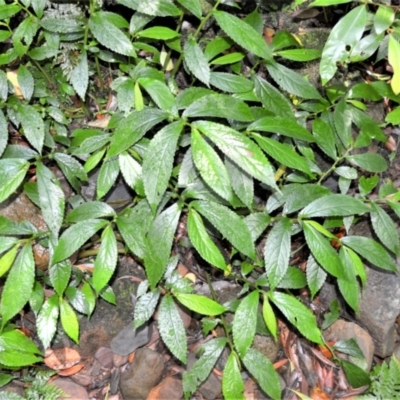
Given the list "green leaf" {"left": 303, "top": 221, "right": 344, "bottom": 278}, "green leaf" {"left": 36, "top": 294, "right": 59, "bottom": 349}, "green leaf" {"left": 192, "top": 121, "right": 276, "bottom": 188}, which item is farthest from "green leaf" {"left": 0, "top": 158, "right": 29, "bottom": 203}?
"green leaf" {"left": 303, "top": 221, "right": 344, "bottom": 278}

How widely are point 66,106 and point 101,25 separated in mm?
693

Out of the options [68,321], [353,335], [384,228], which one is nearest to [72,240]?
[68,321]

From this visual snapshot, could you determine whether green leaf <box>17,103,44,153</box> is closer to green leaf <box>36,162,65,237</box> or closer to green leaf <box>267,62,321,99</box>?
green leaf <box>36,162,65,237</box>

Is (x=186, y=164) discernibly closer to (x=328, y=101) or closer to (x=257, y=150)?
(x=257, y=150)

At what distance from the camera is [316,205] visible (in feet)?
6.06

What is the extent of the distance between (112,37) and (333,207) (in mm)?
1035

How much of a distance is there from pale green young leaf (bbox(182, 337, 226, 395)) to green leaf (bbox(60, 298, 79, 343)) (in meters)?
0.47

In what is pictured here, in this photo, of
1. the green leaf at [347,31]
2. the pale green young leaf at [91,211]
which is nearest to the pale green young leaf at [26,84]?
the pale green young leaf at [91,211]

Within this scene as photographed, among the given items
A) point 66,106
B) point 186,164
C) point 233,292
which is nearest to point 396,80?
point 186,164

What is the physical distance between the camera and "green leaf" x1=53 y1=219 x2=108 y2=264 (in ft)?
5.67

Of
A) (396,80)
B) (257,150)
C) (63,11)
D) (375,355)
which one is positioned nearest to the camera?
(257,150)

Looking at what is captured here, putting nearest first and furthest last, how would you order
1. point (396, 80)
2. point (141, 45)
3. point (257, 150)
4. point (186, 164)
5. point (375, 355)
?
point (257, 150), point (396, 80), point (186, 164), point (141, 45), point (375, 355)

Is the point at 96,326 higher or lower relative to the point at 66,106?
lower

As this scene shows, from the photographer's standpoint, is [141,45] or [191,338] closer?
[141,45]
